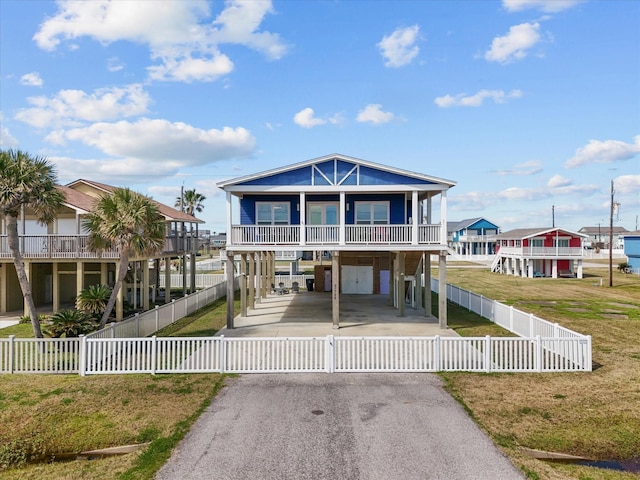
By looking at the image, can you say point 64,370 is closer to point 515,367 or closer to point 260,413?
point 260,413

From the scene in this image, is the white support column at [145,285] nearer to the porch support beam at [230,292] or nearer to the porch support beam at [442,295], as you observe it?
the porch support beam at [230,292]

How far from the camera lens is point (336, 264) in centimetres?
1852

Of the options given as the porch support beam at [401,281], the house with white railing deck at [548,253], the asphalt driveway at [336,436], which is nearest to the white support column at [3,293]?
the asphalt driveway at [336,436]

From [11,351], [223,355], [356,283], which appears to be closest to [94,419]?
[223,355]

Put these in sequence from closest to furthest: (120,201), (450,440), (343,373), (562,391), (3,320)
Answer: (450,440) < (562,391) < (343,373) < (120,201) < (3,320)

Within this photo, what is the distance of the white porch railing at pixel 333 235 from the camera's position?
61.4 feet

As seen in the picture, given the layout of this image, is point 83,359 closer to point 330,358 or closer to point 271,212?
point 330,358

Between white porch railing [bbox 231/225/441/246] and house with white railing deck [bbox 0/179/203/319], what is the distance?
505cm

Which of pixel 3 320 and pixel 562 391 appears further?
pixel 3 320

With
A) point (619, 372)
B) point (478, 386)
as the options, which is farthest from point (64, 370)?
point (619, 372)

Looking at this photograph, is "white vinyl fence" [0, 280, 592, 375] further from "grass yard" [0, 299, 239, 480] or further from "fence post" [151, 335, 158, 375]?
"grass yard" [0, 299, 239, 480]

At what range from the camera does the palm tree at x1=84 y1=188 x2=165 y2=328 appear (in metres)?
15.6

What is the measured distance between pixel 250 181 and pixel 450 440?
1358 cm

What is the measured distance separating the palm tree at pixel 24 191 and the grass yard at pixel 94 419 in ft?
15.8
